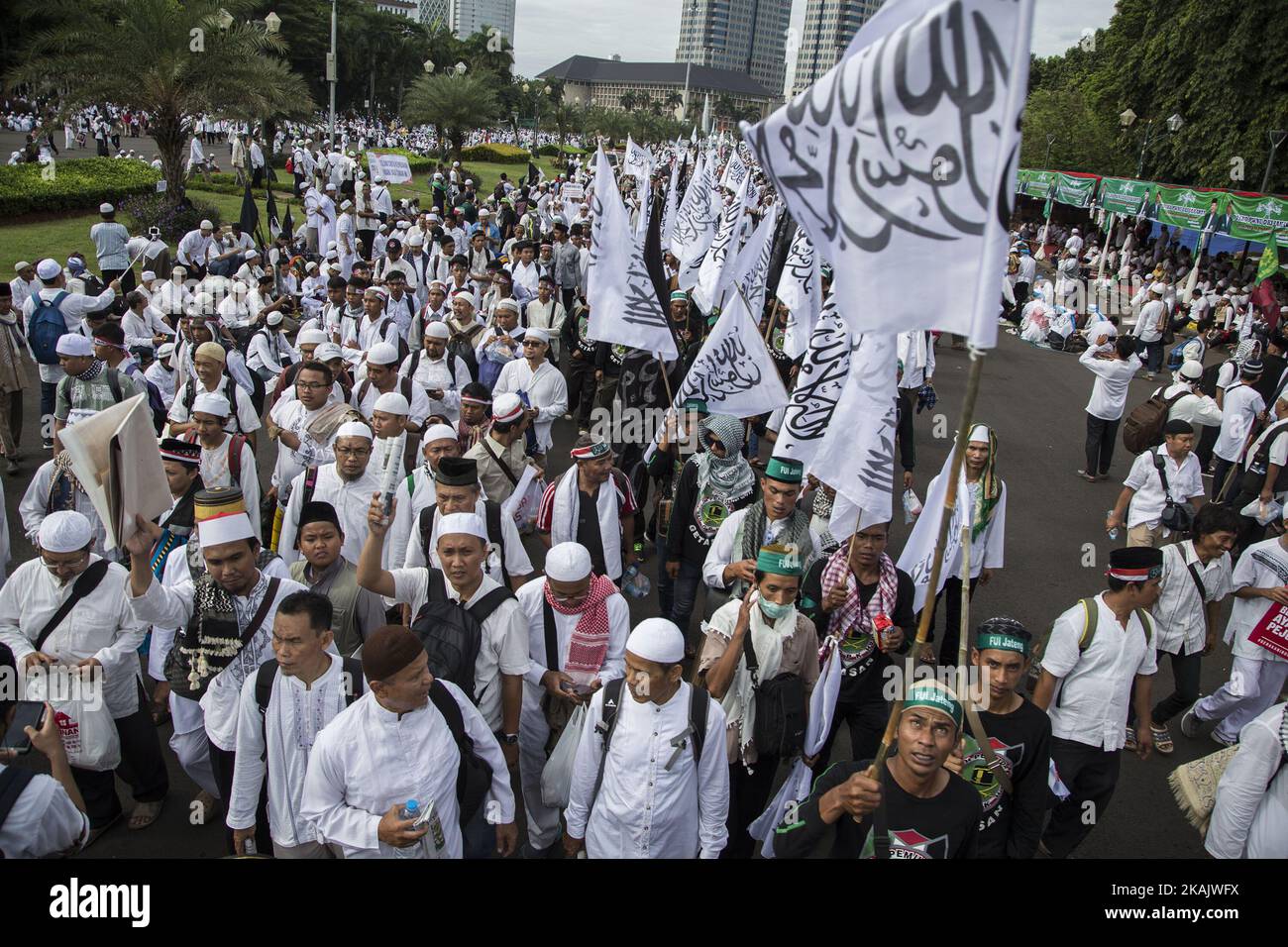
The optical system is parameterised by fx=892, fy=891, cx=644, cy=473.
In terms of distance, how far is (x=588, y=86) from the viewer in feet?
528

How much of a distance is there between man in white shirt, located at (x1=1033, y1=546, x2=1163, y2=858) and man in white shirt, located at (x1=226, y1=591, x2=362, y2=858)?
3.22 m

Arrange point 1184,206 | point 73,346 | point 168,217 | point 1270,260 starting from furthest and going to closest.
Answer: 1. point 1184,206
2. point 168,217
3. point 1270,260
4. point 73,346

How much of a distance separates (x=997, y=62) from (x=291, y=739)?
3.31 metres

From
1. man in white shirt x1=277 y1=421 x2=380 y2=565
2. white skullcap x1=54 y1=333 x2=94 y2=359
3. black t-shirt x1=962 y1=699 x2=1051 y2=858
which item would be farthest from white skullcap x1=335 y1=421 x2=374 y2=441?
black t-shirt x1=962 y1=699 x2=1051 y2=858

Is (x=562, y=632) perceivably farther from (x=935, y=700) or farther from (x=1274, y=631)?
(x=1274, y=631)

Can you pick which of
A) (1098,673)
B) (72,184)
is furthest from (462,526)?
(72,184)

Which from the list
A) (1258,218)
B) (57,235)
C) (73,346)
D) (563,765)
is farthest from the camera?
(57,235)

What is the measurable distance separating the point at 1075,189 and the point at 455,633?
29865mm

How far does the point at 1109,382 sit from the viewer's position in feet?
33.6

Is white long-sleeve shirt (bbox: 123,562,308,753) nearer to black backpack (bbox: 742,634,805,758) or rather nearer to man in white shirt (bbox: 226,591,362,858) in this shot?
man in white shirt (bbox: 226,591,362,858)

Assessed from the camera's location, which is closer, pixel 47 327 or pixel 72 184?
pixel 47 327

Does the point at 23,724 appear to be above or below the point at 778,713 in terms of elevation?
above

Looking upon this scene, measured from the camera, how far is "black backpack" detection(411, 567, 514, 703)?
12.6ft
